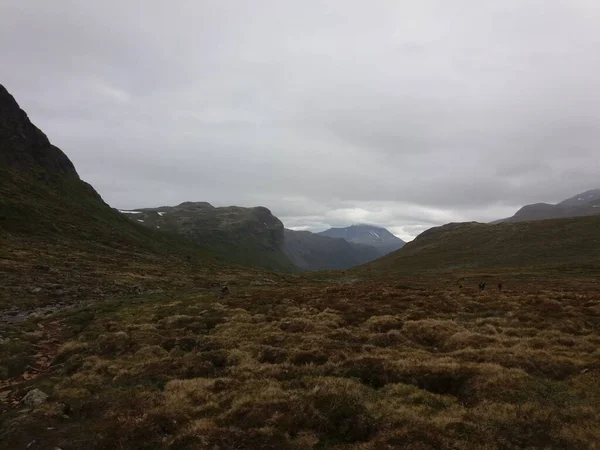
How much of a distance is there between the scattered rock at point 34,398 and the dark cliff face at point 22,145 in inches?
6109

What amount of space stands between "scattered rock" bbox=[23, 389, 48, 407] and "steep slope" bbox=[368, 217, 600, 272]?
318 feet

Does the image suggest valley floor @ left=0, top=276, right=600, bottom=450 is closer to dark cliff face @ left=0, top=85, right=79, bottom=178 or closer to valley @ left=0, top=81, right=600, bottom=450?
valley @ left=0, top=81, right=600, bottom=450

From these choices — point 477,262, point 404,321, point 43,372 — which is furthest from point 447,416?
point 477,262

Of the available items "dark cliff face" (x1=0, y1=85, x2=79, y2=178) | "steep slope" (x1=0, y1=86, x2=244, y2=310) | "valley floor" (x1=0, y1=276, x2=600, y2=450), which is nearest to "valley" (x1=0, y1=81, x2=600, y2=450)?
"valley floor" (x1=0, y1=276, x2=600, y2=450)

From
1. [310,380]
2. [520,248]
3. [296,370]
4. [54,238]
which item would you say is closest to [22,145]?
[54,238]

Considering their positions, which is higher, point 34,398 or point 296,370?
point 296,370

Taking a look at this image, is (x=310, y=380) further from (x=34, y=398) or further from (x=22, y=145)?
(x=22, y=145)

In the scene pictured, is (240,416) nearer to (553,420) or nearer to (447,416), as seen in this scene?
(447,416)

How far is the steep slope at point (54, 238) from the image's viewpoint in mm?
50562

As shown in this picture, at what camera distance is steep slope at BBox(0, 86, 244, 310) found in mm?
50562

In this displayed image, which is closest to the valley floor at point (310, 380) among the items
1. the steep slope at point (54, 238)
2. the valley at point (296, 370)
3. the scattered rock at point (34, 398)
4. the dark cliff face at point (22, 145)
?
the valley at point (296, 370)

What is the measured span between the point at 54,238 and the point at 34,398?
8919 cm

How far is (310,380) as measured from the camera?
1873 cm

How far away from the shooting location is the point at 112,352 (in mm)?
25547
